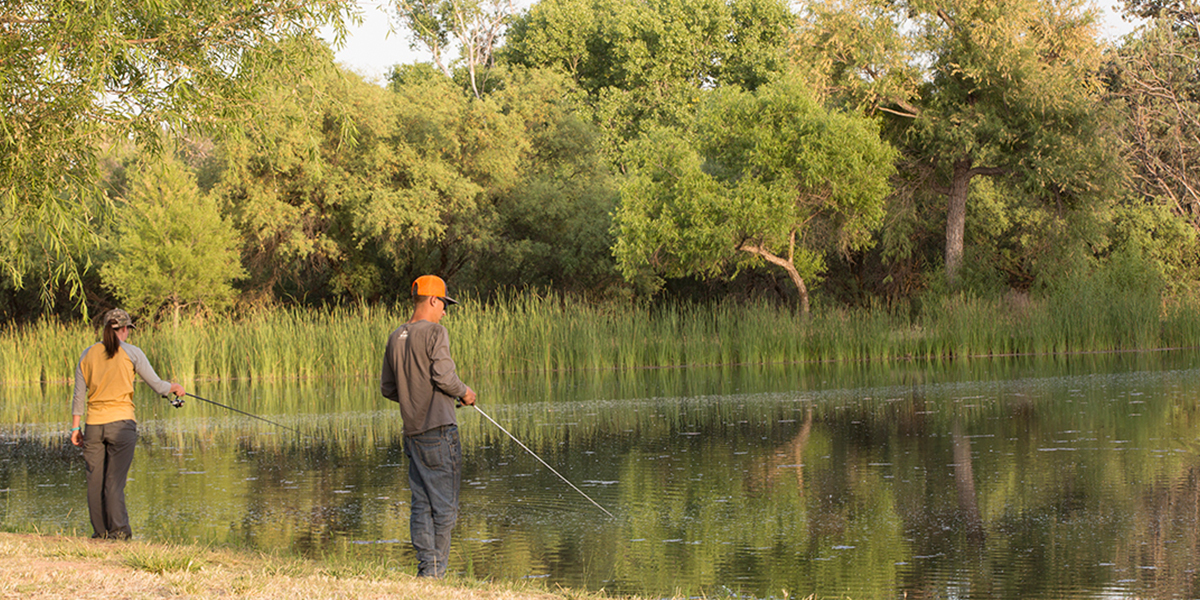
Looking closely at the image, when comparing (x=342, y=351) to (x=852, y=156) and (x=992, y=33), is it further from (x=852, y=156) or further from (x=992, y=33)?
(x=992, y=33)

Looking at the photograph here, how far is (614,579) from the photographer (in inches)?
280

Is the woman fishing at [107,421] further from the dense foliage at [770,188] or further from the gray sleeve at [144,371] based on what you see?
the dense foliage at [770,188]

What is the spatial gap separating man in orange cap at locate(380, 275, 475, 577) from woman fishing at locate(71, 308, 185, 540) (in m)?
2.17

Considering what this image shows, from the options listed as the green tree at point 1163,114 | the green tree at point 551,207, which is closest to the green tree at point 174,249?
the green tree at point 551,207

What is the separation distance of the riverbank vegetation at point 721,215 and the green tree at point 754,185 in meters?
0.08

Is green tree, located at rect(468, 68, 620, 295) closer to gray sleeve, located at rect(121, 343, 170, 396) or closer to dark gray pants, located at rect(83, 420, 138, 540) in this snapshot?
gray sleeve, located at rect(121, 343, 170, 396)

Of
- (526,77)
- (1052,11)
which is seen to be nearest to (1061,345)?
(1052,11)

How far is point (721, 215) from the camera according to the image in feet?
101

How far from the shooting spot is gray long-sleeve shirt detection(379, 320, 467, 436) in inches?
274

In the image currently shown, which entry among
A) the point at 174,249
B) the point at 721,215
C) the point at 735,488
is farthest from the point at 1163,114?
the point at 735,488

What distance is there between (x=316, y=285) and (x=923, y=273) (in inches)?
736

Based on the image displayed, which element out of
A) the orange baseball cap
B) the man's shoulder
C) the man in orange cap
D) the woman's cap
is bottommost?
the man in orange cap

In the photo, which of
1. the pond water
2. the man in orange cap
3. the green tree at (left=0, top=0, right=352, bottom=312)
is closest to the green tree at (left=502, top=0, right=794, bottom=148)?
the pond water

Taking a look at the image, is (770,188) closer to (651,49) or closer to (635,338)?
(635,338)
